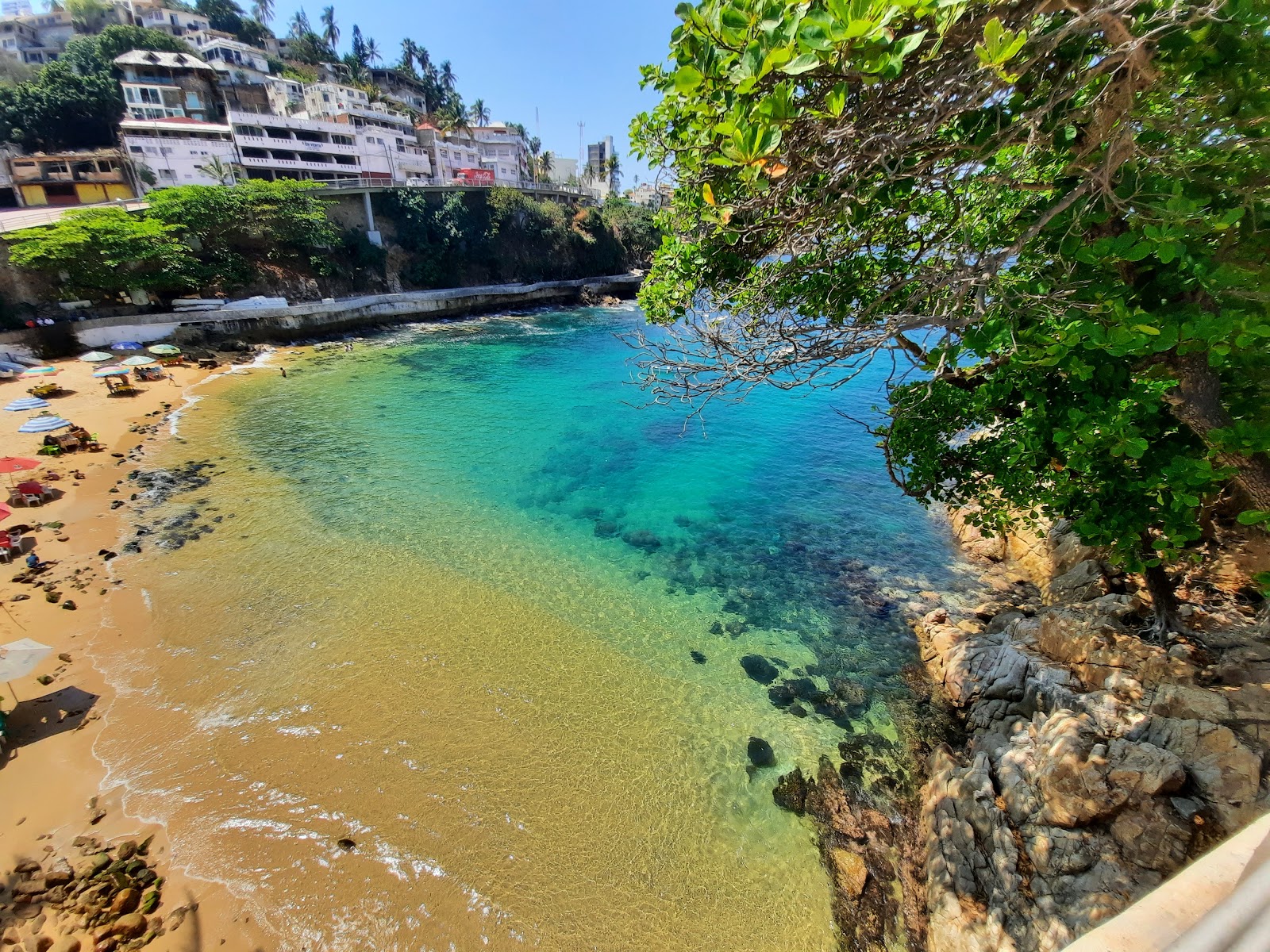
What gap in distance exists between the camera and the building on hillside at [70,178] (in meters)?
40.3

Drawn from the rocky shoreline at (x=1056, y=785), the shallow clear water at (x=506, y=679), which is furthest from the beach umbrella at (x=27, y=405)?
the rocky shoreline at (x=1056, y=785)

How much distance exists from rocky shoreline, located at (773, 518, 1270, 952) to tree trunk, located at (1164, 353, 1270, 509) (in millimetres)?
2920

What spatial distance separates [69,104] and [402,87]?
4388 centimetres

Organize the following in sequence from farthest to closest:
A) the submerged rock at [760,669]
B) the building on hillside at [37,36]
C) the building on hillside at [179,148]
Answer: the building on hillside at [37,36]
the building on hillside at [179,148]
the submerged rock at [760,669]

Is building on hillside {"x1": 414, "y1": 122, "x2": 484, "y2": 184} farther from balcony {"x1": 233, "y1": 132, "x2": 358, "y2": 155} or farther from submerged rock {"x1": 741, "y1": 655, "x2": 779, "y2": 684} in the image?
submerged rock {"x1": 741, "y1": 655, "x2": 779, "y2": 684}

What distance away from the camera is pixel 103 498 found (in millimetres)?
16109

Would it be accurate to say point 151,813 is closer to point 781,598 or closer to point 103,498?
point 781,598

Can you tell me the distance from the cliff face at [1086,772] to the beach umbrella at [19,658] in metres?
14.4

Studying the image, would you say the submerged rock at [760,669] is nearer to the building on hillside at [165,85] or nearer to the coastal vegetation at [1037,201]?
the coastal vegetation at [1037,201]

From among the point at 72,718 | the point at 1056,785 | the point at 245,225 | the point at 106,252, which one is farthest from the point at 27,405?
the point at 1056,785

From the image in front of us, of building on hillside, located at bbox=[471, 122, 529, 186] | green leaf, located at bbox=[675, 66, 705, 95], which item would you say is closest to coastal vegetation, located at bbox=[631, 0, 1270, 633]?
green leaf, located at bbox=[675, 66, 705, 95]

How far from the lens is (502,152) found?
75.9 meters

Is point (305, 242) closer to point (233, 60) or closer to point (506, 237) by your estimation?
point (506, 237)

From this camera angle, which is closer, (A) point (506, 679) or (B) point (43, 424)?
(A) point (506, 679)
